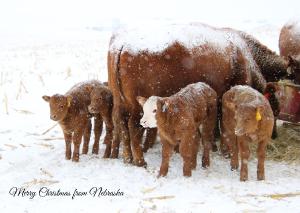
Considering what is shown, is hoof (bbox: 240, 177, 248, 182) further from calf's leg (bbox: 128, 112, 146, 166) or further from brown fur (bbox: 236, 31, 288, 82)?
brown fur (bbox: 236, 31, 288, 82)

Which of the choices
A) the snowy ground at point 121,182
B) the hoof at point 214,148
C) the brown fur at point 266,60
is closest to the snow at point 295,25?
the brown fur at point 266,60

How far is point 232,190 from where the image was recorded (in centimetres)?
510

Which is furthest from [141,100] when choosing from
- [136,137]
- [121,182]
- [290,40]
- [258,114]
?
[290,40]

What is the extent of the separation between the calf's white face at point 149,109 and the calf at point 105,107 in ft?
3.14

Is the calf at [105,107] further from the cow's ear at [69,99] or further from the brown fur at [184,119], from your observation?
the brown fur at [184,119]

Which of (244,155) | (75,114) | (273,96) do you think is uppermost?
(273,96)

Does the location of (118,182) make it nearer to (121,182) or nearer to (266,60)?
(121,182)

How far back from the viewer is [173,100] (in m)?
5.41

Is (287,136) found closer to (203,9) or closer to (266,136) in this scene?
(266,136)

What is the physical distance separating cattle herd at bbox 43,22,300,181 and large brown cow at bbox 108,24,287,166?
13mm

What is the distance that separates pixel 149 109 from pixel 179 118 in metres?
0.37

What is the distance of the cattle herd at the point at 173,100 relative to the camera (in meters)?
5.40

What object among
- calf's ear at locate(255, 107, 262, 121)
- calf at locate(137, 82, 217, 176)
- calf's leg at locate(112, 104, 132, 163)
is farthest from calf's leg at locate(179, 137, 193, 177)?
calf's leg at locate(112, 104, 132, 163)

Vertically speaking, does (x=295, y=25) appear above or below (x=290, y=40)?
above
